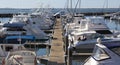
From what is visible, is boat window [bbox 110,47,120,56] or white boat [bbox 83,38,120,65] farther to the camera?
boat window [bbox 110,47,120,56]

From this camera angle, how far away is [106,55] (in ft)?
44.8

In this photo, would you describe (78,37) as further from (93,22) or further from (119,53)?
(119,53)

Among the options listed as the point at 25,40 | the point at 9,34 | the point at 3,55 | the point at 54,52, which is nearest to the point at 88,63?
the point at 3,55

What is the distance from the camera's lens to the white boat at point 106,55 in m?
13.2

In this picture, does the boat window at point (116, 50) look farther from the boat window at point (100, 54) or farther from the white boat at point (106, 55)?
the boat window at point (100, 54)

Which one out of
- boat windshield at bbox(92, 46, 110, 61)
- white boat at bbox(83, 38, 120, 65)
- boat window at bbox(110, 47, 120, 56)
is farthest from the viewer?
boat window at bbox(110, 47, 120, 56)

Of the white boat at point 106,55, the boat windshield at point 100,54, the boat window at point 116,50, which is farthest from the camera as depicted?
the boat window at point 116,50

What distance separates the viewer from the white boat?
13.2 meters

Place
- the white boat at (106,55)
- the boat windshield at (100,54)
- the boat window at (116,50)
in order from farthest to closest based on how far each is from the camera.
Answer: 1. the boat window at (116,50)
2. the boat windshield at (100,54)
3. the white boat at (106,55)

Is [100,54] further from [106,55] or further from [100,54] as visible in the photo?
[106,55]

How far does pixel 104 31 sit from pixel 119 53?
17643 millimetres

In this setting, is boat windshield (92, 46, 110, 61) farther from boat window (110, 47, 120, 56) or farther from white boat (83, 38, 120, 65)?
boat window (110, 47, 120, 56)

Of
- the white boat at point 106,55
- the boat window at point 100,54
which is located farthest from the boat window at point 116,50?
the boat window at point 100,54

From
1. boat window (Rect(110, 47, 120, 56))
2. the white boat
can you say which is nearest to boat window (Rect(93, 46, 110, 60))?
the white boat
